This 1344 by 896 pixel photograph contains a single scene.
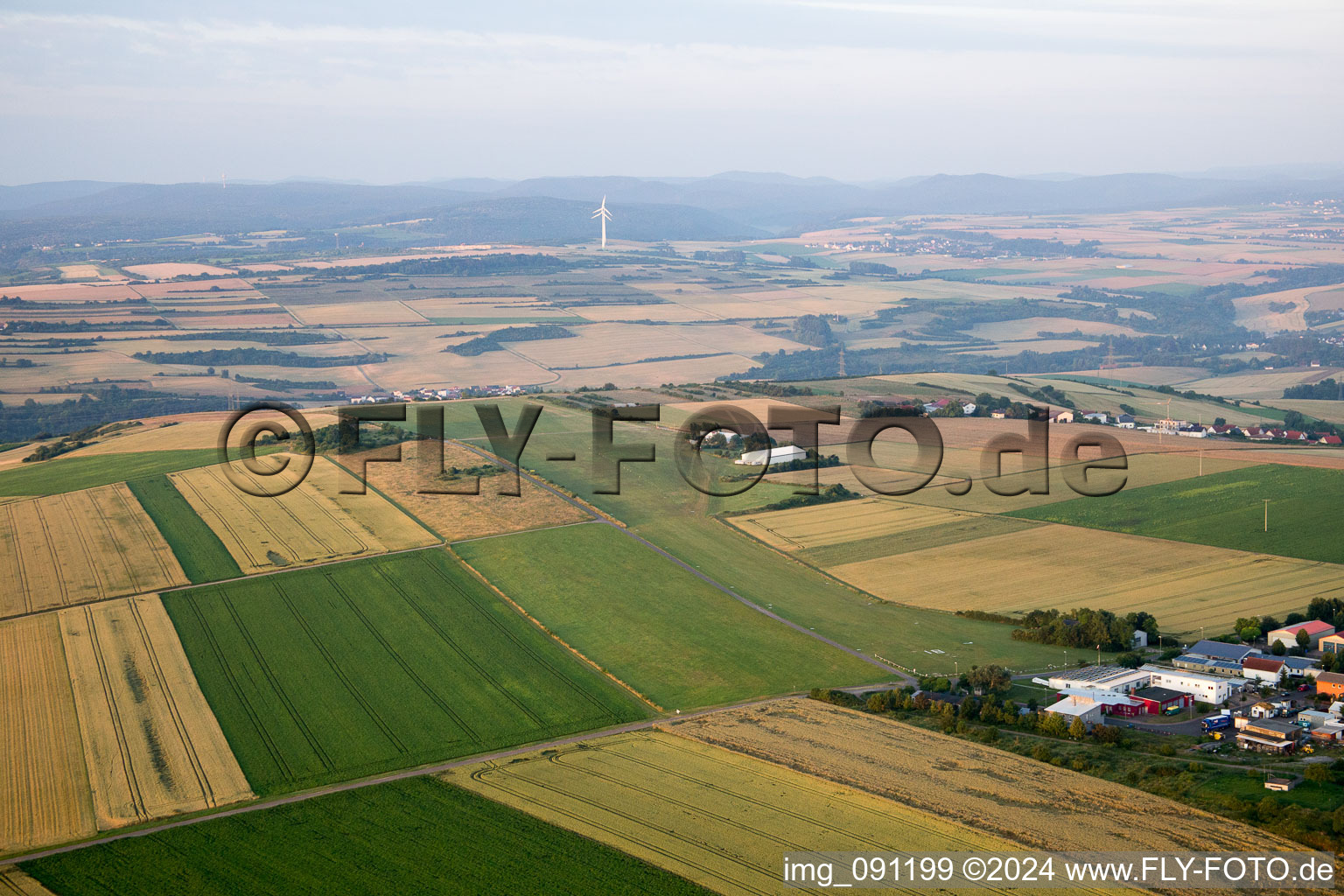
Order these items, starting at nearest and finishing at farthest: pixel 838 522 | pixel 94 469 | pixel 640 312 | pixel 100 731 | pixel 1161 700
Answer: pixel 100 731, pixel 1161 700, pixel 838 522, pixel 94 469, pixel 640 312

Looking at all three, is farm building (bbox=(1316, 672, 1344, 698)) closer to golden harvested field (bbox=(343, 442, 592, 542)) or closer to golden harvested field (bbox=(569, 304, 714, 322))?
golden harvested field (bbox=(343, 442, 592, 542))

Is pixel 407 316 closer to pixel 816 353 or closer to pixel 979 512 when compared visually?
pixel 816 353

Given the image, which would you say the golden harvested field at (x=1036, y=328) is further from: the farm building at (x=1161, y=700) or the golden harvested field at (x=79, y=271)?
the golden harvested field at (x=79, y=271)

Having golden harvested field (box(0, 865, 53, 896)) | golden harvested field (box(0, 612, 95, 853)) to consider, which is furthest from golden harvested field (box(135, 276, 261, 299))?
golden harvested field (box(0, 865, 53, 896))

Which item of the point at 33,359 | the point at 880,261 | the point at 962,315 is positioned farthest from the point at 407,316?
the point at 880,261

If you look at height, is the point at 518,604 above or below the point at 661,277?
below

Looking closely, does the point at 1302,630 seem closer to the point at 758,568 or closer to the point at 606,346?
the point at 758,568

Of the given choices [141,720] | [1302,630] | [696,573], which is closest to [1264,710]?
[1302,630]
